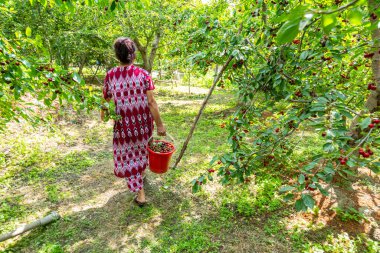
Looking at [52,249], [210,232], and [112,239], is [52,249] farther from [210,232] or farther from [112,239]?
[210,232]

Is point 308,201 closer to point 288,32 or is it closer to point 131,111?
point 288,32

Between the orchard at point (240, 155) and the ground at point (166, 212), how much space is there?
0.05 ft

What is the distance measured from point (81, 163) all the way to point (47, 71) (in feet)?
9.13

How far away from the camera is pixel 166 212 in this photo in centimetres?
299

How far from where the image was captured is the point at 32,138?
4816mm

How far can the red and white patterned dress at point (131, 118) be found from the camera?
260cm

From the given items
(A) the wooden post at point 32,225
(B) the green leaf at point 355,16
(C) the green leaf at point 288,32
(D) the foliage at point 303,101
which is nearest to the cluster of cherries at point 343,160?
(D) the foliage at point 303,101

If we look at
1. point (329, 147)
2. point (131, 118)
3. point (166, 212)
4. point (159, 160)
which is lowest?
point (166, 212)

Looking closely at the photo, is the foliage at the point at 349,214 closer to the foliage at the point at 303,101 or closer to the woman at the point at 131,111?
the foliage at the point at 303,101

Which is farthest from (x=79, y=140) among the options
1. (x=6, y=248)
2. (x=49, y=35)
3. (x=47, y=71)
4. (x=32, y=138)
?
(x=47, y=71)

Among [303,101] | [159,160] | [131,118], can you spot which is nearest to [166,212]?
[159,160]

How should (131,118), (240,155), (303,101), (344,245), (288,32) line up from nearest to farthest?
(288,32) → (303,101) → (240,155) → (344,245) → (131,118)

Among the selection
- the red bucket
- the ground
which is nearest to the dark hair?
the red bucket

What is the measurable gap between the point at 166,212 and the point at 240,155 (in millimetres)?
1340
